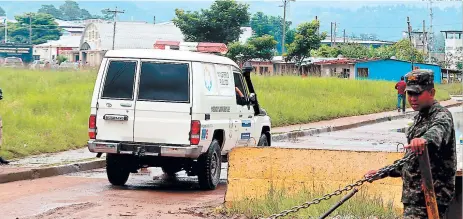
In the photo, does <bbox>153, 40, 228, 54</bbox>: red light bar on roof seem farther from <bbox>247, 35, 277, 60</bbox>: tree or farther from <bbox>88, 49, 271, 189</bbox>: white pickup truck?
<bbox>247, 35, 277, 60</bbox>: tree

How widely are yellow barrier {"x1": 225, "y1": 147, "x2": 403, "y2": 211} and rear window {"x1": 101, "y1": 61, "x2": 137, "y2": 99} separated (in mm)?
2883

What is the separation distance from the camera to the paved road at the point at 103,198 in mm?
11117

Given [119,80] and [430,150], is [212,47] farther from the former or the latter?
[430,150]

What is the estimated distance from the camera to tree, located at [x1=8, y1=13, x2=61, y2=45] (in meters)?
132

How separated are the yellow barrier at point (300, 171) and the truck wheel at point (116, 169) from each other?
10.1 ft

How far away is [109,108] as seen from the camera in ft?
44.2

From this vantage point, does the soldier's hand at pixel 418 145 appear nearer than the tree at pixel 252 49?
Yes

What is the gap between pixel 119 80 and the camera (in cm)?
1361

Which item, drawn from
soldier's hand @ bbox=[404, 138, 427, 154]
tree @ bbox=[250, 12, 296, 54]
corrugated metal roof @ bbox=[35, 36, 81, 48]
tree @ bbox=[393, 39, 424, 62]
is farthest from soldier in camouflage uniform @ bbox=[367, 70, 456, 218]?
tree @ bbox=[250, 12, 296, 54]

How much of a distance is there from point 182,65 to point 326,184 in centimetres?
357

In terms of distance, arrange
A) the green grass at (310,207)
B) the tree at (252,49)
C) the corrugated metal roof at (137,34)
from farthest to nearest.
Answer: the corrugated metal roof at (137,34)
the tree at (252,49)
the green grass at (310,207)

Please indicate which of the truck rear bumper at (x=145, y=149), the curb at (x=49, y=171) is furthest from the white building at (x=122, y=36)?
the truck rear bumper at (x=145, y=149)

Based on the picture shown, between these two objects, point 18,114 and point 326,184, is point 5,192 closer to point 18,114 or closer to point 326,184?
point 326,184

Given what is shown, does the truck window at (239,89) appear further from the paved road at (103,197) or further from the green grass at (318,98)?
the green grass at (318,98)
